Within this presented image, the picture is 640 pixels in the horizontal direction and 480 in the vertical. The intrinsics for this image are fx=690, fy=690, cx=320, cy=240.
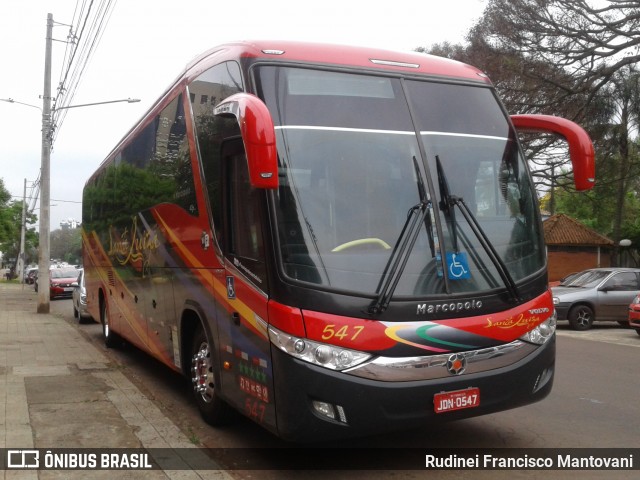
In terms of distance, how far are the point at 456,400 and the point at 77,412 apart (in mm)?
4117

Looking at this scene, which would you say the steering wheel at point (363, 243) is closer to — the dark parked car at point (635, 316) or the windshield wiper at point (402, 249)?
the windshield wiper at point (402, 249)

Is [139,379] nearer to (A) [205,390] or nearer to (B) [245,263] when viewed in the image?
(A) [205,390]

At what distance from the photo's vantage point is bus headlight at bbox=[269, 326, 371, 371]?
462cm

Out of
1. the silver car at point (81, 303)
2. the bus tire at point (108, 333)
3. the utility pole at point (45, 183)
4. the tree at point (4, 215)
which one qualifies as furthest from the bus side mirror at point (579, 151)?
the tree at point (4, 215)

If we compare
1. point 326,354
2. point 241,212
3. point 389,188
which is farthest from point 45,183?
point 326,354

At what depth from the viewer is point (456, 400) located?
4.92m

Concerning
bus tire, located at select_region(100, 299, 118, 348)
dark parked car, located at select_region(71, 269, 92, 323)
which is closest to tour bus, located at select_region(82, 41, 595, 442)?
bus tire, located at select_region(100, 299, 118, 348)

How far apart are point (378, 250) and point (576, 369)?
6382 millimetres

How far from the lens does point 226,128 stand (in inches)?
225

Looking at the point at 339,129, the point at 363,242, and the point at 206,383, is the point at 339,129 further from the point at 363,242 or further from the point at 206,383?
the point at 206,383

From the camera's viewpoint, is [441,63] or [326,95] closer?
[326,95]

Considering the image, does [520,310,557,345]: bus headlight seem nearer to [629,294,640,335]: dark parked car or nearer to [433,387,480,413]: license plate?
[433,387,480,413]: license plate

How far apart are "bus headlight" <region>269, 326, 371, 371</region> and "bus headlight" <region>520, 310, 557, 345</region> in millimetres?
1417

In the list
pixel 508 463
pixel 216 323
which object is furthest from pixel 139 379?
pixel 508 463
